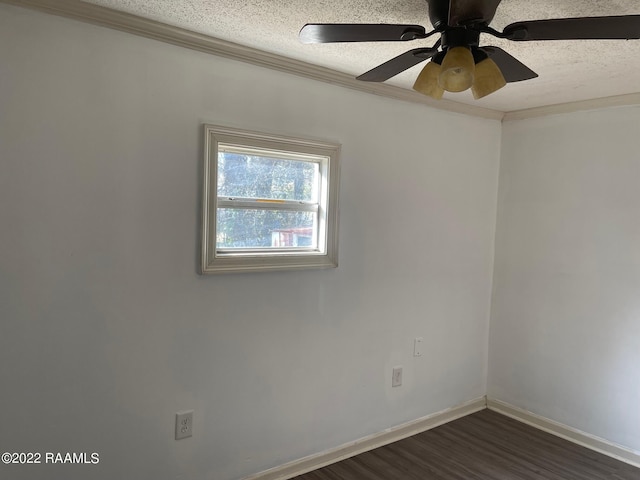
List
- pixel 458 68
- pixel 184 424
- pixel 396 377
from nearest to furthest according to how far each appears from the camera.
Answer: pixel 458 68 < pixel 184 424 < pixel 396 377

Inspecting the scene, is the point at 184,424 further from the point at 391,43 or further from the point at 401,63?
the point at 391,43

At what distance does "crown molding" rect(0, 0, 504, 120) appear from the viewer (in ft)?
A: 5.90

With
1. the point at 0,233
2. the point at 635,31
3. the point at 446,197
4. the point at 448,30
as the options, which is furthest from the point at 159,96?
the point at 446,197

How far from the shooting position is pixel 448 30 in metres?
1.47

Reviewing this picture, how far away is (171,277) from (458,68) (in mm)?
1496

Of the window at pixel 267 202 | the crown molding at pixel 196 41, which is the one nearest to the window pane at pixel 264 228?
the window at pixel 267 202

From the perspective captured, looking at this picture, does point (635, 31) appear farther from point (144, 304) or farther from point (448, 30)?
point (144, 304)

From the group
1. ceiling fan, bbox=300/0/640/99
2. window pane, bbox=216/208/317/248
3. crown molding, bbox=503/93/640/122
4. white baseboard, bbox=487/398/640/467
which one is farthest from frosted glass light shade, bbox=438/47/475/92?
white baseboard, bbox=487/398/640/467

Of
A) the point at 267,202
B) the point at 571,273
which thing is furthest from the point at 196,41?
the point at 571,273

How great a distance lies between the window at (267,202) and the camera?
221 centimetres

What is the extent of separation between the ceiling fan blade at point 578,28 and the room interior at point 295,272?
1.40 feet

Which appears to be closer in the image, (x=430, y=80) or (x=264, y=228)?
(x=430, y=80)

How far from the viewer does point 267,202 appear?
243 centimetres

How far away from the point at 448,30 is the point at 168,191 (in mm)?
1341
